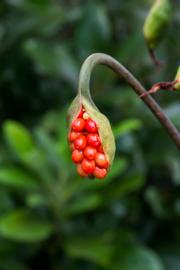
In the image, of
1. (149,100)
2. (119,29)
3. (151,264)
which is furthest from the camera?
(119,29)

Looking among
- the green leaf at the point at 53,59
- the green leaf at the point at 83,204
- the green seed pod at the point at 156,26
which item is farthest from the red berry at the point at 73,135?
the green leaf at the point at 53,59

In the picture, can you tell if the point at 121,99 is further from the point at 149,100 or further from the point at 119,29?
the point at 149,100

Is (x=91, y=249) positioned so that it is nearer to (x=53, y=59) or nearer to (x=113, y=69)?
(x=53, y=59)

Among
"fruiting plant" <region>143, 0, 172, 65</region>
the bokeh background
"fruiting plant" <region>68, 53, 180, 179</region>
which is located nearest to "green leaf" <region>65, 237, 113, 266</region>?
the bokeh background

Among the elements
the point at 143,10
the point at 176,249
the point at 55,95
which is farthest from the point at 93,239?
the point at 143,10

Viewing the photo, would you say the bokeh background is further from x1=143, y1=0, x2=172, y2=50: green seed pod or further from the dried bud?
the dried bud

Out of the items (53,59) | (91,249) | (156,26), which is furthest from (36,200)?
(156,26)

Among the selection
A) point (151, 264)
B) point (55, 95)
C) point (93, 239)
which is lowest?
point (151, 264)
